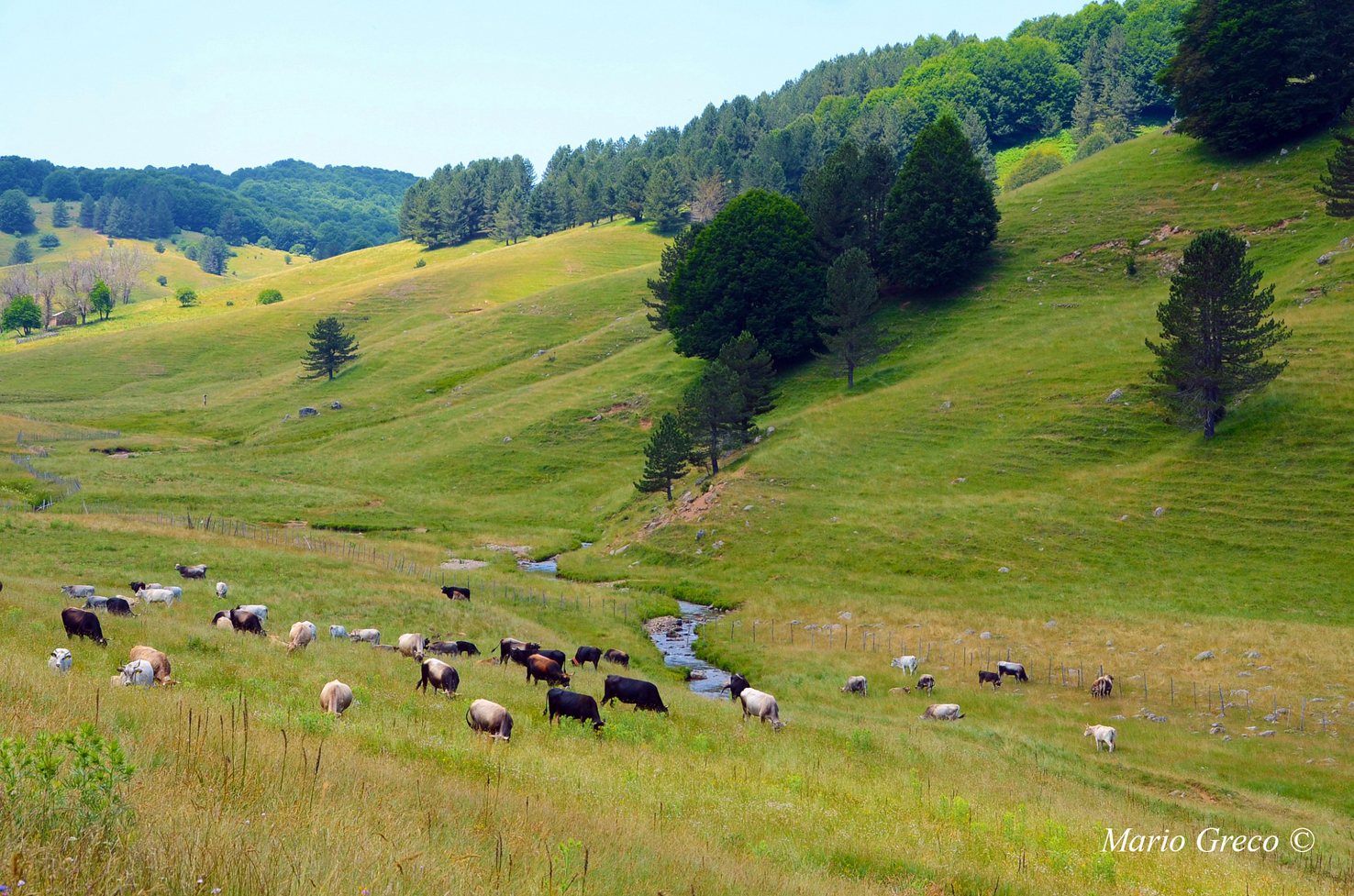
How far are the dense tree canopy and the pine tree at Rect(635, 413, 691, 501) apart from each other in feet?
65.5

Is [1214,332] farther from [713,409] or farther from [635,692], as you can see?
[635,692]

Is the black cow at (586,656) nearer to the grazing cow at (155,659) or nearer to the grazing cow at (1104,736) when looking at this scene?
the grazing cow at (155,659)

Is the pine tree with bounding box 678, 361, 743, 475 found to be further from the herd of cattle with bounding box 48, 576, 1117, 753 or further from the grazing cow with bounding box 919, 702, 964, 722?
the grazing cow with bounding box 919, 702, 964, 722

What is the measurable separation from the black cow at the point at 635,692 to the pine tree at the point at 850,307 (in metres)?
48.5

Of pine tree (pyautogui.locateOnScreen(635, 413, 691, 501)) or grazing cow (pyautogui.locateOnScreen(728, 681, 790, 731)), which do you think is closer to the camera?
grazing cow (pyautogui.locateOnScreen(728, 681, 790, 731))

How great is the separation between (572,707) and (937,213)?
6800 centimetres

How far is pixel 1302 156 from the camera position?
7025 cm

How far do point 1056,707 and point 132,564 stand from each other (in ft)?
127

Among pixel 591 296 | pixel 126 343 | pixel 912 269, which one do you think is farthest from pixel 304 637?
pixel 126 343

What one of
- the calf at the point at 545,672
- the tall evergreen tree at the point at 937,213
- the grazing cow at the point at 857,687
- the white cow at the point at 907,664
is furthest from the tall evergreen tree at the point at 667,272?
the calf at the point at 545,672

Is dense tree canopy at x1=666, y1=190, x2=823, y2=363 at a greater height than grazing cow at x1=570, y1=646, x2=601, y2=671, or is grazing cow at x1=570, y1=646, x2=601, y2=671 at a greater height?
Result: dense tree canopy at x1=666, y1=190, x2=823, y2=363

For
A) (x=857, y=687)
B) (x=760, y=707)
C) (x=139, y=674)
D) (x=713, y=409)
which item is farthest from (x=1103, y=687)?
(x=713, y=409)

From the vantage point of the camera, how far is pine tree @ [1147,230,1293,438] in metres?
43.5

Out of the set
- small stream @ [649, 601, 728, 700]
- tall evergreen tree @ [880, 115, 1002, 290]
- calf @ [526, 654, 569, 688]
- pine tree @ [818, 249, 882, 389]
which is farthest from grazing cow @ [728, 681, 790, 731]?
tall evergreen tree @ [880, 115, 1002, 290]
